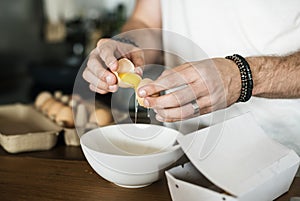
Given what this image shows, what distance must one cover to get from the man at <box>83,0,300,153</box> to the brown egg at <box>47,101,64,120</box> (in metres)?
0.26

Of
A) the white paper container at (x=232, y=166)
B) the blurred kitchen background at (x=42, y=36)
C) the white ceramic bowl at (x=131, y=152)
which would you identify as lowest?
the blurred kitchen background at (x=42, y=36)

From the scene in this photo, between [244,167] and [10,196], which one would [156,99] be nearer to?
[244,167]

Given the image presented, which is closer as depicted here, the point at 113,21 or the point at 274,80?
the point at 274,80

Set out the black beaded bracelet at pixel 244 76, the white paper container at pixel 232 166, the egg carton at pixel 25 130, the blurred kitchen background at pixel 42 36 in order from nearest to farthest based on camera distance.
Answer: the white paper container at pixel 232 166
the black beaded bracelet at pixel 244 76
the egg carton at pixel 25 130
the blurred kitchen background at pixel 42 36

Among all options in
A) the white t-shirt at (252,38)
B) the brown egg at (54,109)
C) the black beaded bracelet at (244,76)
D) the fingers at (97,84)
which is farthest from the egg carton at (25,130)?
the black beaded bracelet at (244,76)

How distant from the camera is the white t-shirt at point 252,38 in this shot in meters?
1.04

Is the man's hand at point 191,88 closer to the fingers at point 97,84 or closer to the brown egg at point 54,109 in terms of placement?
the fingers at point 97,84

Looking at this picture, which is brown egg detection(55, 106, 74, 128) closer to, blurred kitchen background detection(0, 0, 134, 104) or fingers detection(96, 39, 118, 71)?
fingers detection(96, 39, 118, 71)

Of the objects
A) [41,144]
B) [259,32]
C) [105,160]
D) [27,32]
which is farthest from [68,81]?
[105,160]

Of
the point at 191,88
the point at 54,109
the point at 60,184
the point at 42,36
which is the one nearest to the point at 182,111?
the point at 191,88

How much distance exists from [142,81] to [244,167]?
0.77ft

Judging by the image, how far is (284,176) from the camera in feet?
2.50

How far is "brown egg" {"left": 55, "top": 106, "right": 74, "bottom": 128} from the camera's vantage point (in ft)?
3.69

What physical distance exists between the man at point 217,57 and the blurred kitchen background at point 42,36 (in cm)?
135
